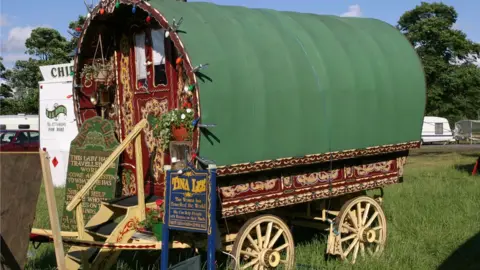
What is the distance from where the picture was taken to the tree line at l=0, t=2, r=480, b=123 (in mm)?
38406

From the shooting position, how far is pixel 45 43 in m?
39.4

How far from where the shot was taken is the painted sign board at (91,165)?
7172mm

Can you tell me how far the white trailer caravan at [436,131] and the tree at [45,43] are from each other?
25.2m

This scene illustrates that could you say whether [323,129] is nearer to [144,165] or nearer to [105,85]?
[144,165]

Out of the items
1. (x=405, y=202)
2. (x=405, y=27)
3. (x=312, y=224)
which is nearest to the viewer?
(x=312, y=224)

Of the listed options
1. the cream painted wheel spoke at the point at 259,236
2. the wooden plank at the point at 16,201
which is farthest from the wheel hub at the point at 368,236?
the wooden plank at the point at 16,201

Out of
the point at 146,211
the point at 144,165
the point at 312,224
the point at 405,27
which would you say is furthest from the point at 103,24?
the point at 405,27

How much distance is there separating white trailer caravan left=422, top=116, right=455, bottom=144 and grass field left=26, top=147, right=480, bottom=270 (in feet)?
92.9

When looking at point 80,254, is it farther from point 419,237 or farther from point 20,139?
point 20,139

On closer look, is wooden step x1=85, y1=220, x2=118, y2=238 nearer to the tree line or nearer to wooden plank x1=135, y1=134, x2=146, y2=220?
wooden plank x1=135, y1=134, x2=146, y2=220

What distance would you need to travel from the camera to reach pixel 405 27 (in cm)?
4500

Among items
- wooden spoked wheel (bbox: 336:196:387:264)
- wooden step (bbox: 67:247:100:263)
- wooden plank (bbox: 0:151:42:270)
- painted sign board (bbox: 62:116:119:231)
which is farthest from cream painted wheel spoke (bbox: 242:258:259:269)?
wooden plank (bbox: 0:151:42:270)

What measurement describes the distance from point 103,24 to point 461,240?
19.8 feet

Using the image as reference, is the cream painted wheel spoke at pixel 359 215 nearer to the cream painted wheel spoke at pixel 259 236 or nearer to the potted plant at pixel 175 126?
the cream painted wheel spoke at pixel 259 236
